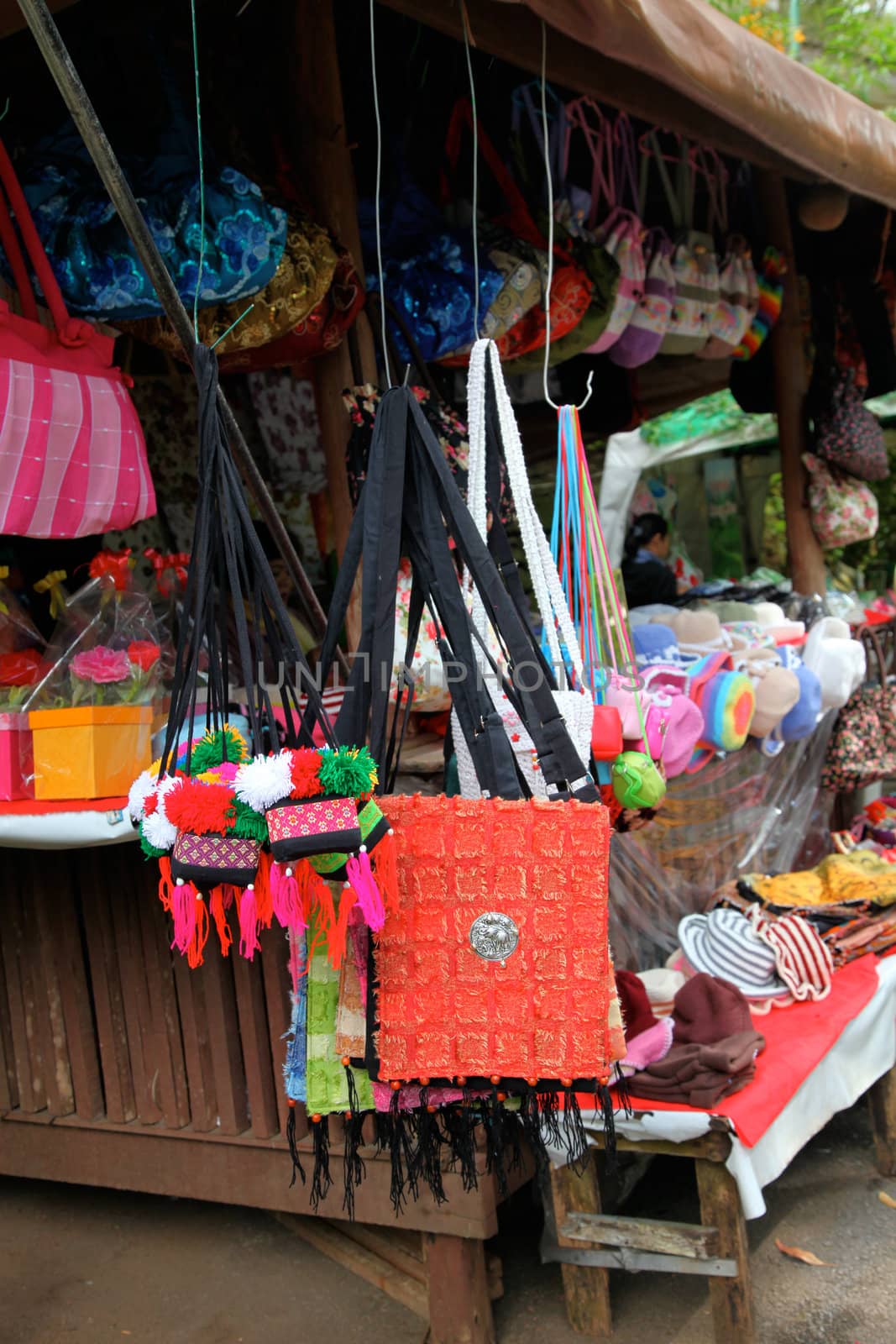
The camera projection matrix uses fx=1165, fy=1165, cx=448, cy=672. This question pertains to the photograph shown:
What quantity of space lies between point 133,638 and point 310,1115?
119 centimetres

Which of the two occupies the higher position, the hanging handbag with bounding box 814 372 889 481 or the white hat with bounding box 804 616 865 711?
the hanging handbag with bounding box 814 372 889 481

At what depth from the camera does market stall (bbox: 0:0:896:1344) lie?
171 cm

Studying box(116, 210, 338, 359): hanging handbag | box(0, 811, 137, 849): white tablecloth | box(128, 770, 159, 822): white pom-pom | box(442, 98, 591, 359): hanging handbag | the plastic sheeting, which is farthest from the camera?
the plastic sheeting

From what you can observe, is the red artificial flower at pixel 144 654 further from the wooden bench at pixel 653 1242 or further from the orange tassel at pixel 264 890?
the wooden bench at pixel 653 1242

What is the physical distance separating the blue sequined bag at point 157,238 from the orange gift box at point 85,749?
92 centimetres

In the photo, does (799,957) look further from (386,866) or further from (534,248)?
(386,866)

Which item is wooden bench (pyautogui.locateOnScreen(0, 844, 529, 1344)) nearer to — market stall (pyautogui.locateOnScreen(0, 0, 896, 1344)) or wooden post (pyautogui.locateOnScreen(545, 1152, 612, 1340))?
market stall (pyautogui.locateOnScreen(0, 0, 896, 1344))

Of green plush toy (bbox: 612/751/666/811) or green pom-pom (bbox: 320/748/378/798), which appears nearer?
green pom-pom (bbox: 320/748/378/798)

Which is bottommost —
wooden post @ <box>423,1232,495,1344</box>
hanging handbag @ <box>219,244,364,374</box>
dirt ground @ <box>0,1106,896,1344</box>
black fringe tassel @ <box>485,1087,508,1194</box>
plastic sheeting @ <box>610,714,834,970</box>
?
dirt ground @ <box>0,1106,896,1344</box>

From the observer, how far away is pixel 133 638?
260 centimetres

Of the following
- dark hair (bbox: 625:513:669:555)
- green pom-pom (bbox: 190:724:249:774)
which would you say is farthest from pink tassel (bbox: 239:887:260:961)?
dark hair (bbox: 625:513:669:555)

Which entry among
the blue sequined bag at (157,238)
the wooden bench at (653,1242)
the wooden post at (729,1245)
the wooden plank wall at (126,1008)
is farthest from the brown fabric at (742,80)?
the wooden post at (729,1245)

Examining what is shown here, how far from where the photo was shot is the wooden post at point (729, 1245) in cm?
298

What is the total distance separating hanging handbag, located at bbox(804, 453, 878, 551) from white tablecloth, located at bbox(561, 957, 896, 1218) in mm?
2028
